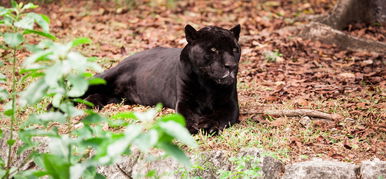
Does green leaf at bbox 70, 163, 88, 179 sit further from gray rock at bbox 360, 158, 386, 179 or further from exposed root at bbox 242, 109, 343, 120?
exposed root at bbox 242, 109, 343, 120

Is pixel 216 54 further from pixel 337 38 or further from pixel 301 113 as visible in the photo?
pixel 337 38

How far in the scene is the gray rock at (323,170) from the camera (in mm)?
3664

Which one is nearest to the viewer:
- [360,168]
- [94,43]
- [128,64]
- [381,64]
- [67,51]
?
[67,51]

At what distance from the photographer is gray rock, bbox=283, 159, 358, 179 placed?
12.0 ft

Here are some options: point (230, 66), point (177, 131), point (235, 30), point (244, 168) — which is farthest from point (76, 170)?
point (235, 30)

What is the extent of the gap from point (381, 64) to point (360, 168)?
3801 millimetres

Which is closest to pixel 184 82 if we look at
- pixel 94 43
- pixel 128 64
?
pixel 128 64

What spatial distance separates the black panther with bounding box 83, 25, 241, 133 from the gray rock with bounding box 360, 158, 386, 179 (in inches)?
50.4

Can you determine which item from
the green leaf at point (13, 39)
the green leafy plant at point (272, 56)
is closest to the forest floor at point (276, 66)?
the green leafy plant at point (272, 56)

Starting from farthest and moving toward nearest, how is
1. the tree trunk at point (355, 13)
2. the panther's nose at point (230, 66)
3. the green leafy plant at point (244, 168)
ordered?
the tree trunk at point (355, 13)
the panther's nose at point (230, 66)
the green leafy plant at point (244, 168)

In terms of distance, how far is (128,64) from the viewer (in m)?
5.77

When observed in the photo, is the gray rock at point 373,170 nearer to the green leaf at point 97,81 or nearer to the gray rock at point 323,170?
the gray rock at point 323,170

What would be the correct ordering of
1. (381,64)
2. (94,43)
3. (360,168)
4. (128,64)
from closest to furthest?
(360,168) → (128,64) → (381,64) → (94,43)

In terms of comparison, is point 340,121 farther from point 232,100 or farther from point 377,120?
point 232,100
